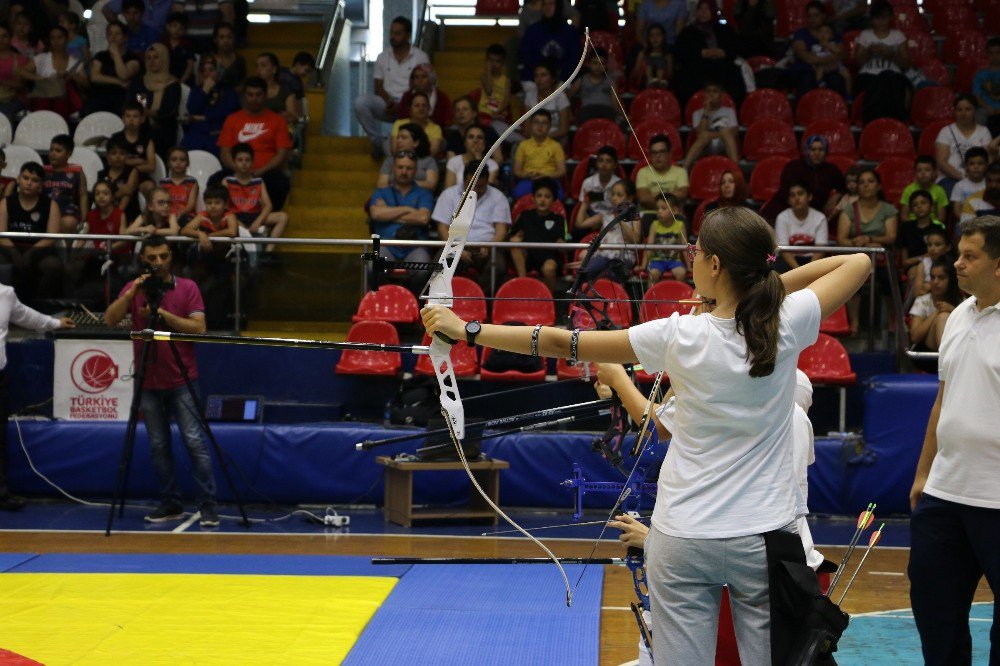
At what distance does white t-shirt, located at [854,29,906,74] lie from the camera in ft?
38.3

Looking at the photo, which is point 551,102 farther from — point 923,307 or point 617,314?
point 923,307

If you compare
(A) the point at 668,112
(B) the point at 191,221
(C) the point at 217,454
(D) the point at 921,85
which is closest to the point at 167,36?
(B) the point at 191,221

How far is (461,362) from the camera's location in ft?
28.2

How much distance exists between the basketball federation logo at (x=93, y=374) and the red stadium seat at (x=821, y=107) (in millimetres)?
6929

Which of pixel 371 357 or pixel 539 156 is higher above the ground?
pixel 539 156

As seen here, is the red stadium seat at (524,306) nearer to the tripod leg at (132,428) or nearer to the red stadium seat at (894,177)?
the tripod leg at (132,428)

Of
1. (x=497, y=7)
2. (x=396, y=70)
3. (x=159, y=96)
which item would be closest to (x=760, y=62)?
(x=497, y=7)

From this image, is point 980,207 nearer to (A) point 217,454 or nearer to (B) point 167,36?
(A) point 217,454

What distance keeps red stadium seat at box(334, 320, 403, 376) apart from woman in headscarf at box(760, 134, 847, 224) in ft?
11.0

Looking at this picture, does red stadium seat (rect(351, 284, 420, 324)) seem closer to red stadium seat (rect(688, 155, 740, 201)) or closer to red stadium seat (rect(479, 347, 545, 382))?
red stadium seat (rect(479, 347, 545, 382))

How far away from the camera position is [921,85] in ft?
38.5

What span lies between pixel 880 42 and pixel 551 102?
A: 11.3ft

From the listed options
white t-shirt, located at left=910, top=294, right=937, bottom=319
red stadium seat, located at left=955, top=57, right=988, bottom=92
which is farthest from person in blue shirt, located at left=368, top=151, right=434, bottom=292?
red stadium seat, located at left=955, top=57, right=988, bottom=92

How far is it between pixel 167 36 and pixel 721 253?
10.9 m
